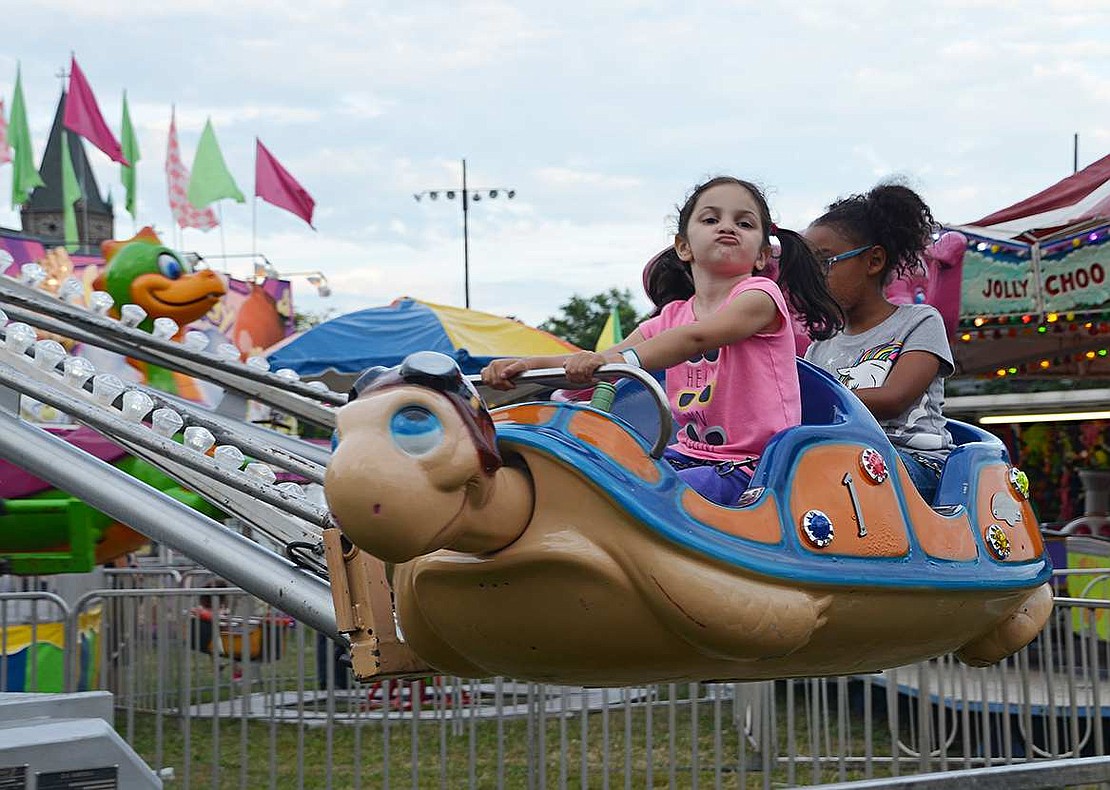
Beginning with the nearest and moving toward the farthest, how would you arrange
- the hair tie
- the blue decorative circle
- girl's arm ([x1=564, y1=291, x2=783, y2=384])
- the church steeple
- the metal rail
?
the blue decorative circle
girl's arm ([x1=564, y1=291, x2=783, y2=384])
the hair tie
the metal rail
the church steeple

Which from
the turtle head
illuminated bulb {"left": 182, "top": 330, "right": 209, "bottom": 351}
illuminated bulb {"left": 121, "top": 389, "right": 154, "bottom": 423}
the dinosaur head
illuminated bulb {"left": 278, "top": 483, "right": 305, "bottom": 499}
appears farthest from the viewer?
the dinosaur head

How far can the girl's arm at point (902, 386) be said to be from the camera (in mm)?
2449

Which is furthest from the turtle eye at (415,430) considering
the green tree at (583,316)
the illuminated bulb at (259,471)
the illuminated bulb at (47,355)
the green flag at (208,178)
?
the green tree at (583,316)

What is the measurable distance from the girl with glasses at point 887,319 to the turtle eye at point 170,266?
5.16 m

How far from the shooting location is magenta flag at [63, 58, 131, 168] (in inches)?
877

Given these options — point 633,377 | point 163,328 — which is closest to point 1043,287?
point 163,328

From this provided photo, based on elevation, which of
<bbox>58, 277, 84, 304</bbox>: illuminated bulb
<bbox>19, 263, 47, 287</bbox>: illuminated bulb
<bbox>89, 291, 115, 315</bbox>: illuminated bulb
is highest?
<bbox>19, 263, 47, 287</bbox>: illuminated bulb

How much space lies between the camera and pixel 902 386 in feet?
8.05

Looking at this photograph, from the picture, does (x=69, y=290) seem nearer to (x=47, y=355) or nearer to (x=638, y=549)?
(x=47, y=355)

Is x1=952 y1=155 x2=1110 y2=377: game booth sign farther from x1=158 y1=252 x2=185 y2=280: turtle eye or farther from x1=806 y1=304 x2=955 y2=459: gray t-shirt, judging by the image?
x1=158 y1=252 x2=185 y2=280: turtle eye

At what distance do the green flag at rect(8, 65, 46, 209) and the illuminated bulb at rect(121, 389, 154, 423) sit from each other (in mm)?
25554

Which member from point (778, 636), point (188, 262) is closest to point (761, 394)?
point (778, 636)

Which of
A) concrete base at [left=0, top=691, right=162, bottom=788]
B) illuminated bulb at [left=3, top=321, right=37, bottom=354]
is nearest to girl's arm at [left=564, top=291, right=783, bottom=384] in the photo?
concrete base at [left=0, top=691, right=162, bottom=788]

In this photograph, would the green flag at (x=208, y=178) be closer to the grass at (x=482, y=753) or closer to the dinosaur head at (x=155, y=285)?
the dinosaur head at (x=155, y=285)
